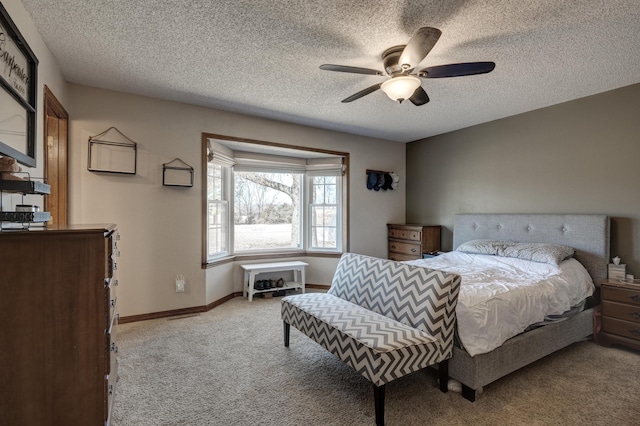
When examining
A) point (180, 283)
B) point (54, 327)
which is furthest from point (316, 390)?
point (180, 283)

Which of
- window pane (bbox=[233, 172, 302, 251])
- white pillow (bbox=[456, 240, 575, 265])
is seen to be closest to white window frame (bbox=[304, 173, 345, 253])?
window pane (bbox=[233, 172, 302, 251])

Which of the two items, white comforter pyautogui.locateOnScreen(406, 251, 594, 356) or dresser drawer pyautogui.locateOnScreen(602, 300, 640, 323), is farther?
dresser drawer pyautogui.locateOnScreen(602, 300, 640, 323)

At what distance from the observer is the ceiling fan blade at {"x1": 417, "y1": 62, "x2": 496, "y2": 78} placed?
76.1 inches

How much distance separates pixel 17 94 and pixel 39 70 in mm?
626

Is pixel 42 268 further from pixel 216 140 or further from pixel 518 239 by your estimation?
pixel 518 239

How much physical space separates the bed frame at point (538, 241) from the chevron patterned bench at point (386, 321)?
180 mm

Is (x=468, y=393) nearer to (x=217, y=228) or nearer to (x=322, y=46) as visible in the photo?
(x=322, y=46)

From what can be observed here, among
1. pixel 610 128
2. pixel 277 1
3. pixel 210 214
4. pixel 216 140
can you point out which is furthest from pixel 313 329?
pixel 610 128

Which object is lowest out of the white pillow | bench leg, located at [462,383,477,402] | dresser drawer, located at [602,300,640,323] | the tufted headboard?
bench leg, located at [462,383,477,402]

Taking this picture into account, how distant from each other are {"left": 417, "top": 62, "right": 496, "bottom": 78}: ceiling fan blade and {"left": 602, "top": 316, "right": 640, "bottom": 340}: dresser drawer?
2.62 m

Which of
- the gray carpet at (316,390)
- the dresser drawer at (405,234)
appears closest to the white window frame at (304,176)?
the dresser drawer at (405,234)

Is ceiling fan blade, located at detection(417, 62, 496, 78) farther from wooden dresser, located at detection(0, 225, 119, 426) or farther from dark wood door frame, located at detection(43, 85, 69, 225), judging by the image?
dark wood door frame, located at detection(43, 85, 69, 225)

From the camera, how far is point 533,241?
11.6 ft

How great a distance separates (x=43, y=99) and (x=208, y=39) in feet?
4.38
